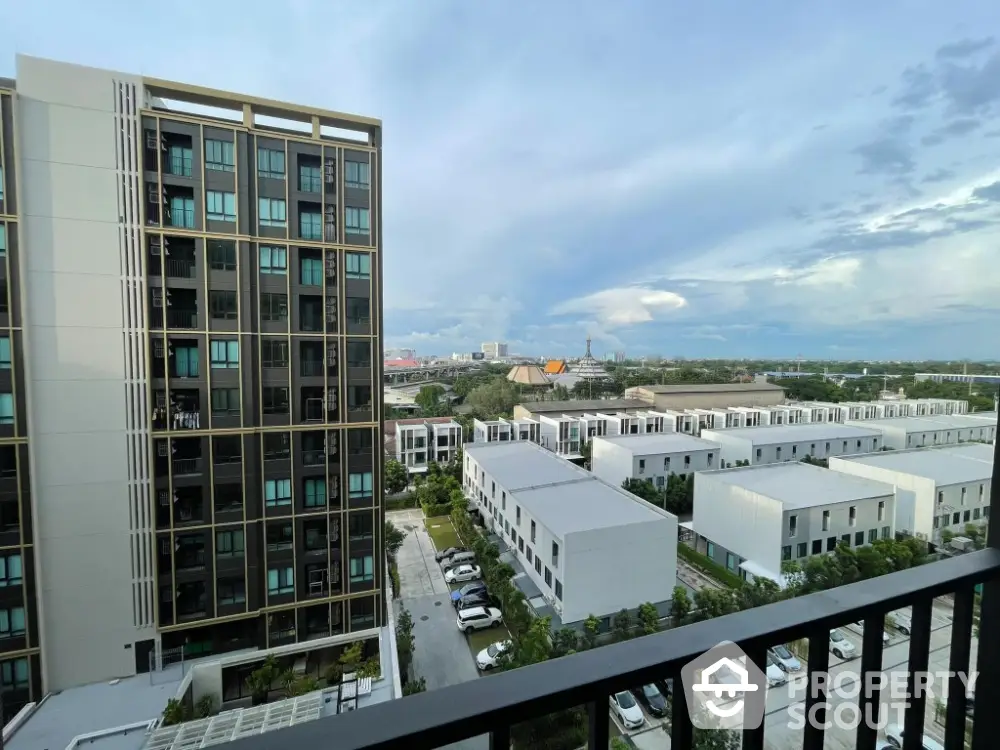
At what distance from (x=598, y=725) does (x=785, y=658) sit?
26 cm

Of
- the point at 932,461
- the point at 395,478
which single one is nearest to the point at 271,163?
the point at 395,478

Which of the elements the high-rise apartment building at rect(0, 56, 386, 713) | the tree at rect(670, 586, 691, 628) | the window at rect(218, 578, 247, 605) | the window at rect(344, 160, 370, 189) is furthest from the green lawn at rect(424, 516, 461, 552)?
the window at rect(344, 160, 370, 189)

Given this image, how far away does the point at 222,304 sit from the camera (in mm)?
3719

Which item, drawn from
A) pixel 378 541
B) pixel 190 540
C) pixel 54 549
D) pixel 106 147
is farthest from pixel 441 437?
pixel 106 147

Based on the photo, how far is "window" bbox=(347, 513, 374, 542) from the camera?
164 inches

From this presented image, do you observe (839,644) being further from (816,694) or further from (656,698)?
(656,698)

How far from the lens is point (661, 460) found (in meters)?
8.18

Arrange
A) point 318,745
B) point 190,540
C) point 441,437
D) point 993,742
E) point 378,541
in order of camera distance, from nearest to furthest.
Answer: point 318,745, point 993,742, point 190,540, point 378,541, point 441,437

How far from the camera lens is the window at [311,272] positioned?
13.0ft

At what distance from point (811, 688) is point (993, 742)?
41 cm

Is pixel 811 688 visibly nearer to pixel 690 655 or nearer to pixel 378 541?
pixel 690 655

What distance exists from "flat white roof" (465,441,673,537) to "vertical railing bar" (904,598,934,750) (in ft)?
12.9

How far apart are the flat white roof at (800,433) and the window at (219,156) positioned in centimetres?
901

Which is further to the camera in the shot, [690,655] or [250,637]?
[250,637]
